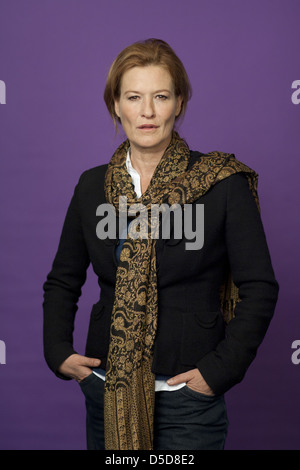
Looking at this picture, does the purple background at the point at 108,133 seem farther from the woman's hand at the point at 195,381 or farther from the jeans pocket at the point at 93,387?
the woman's hand at the point at 195,381

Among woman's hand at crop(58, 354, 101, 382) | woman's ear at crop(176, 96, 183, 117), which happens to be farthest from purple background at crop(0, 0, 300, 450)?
woman's hand at crop(58, 354, 101, 382)

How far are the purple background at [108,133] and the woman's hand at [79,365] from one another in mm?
1393

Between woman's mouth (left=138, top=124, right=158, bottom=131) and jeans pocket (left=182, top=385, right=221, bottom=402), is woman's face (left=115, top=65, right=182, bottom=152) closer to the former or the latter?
woman's mouth (left=138, top=124, right=158, bottom=131)

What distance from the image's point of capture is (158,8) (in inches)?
130

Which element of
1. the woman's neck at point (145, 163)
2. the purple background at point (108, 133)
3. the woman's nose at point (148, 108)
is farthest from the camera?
the purple background at point (108, 133)

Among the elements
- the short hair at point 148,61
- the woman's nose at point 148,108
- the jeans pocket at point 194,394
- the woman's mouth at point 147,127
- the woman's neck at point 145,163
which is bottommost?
the jeans pocket at point 194,394

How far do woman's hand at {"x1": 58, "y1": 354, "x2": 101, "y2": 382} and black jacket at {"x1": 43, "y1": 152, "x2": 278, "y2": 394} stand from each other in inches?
1.0

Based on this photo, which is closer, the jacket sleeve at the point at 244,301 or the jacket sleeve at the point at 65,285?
the jacket sleeve at the point at 244,301

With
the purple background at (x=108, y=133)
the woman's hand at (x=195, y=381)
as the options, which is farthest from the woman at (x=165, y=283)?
the purple background at (x=108, y=133)

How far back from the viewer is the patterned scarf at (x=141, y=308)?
195cm

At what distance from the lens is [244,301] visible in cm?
194

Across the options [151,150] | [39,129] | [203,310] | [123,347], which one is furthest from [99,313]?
[39,129]

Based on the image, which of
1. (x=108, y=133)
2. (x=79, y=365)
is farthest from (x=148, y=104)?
(x=108, y=133)

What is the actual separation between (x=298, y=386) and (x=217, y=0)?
1983mm
